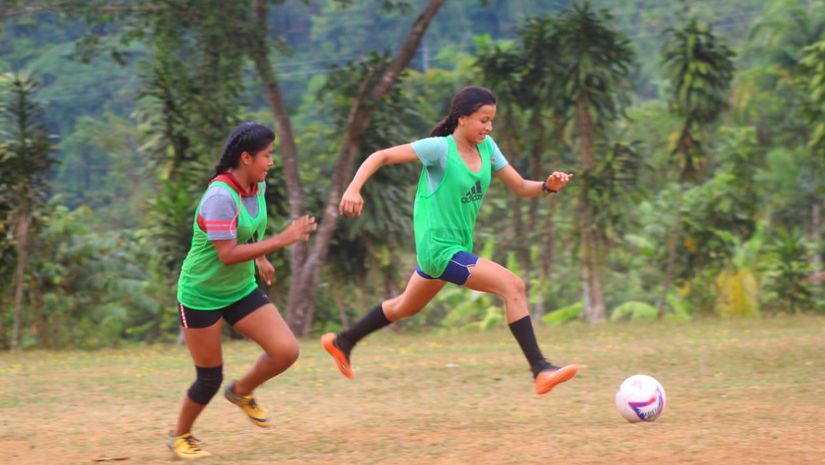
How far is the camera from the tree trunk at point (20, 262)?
15859 millimetres

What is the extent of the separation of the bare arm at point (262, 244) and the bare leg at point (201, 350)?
0.42 metres

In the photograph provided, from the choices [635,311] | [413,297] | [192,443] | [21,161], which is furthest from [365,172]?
[635,311]

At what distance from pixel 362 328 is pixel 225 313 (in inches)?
60.6

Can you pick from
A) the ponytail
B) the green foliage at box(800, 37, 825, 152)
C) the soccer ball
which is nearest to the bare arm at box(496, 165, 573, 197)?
the ponytail

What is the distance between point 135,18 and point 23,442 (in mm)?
10780

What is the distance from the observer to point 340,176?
16969mm

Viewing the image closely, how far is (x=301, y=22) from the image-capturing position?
54969mm

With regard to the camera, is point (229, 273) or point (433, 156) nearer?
point (229, 273)

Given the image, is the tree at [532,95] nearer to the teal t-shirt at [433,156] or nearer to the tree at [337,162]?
the tree at [337,162]

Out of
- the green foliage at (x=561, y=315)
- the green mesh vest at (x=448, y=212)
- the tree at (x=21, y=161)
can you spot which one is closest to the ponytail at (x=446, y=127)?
the green mesh vest at (x=448, y=212)

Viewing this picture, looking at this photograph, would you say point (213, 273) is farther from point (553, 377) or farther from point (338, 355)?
point (553, 377)

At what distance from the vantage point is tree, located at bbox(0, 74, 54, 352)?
1570cm

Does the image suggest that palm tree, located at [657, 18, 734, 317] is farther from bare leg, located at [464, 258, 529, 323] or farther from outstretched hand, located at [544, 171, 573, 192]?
bare leg, located at [464, 258, 529, 323]

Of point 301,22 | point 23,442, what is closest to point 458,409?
point 23,442
